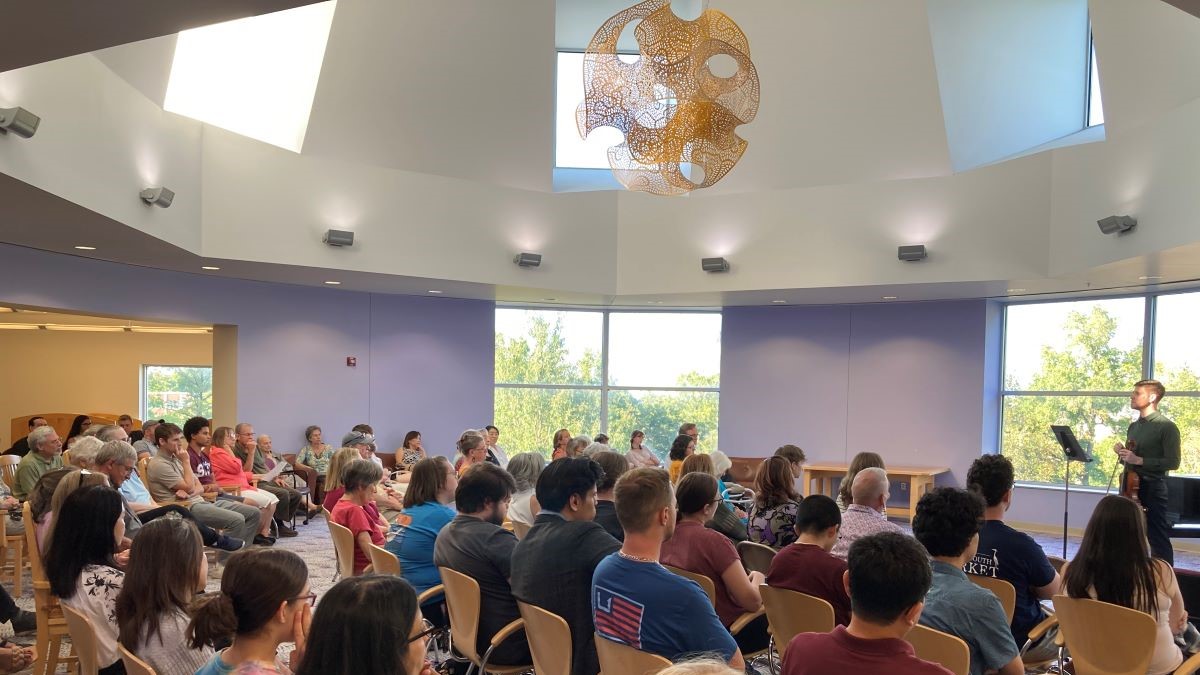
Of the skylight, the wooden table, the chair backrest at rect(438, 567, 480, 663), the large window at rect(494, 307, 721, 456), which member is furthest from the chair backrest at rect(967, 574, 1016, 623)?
the large window at rect(494, 307, 721, 456)

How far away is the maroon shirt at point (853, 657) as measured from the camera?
6.98 feet

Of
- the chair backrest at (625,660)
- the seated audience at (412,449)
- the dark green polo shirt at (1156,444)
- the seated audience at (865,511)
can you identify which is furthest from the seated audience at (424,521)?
the seated audience at (412,449)

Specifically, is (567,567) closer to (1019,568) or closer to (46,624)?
(1019,568)

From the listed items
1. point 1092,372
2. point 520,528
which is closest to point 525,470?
point 520,528

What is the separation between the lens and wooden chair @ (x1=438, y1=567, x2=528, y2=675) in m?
3.63

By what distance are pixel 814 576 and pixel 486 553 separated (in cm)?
144

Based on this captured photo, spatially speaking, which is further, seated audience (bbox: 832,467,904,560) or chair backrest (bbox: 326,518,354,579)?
chair backrest (bbox: 326,518,354,579)

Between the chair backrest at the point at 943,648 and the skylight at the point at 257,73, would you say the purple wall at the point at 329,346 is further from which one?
the chair backrest at the point at 943,648

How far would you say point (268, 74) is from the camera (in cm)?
945

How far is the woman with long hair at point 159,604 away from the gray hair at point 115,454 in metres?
3.30

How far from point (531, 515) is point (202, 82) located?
6130 millimetres

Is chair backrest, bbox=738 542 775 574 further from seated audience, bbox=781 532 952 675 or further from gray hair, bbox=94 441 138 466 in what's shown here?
gray hair, bbox=94 441 138 466

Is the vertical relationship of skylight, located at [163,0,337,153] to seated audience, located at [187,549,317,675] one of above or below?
above

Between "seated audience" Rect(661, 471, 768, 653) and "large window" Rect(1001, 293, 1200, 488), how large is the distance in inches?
316
